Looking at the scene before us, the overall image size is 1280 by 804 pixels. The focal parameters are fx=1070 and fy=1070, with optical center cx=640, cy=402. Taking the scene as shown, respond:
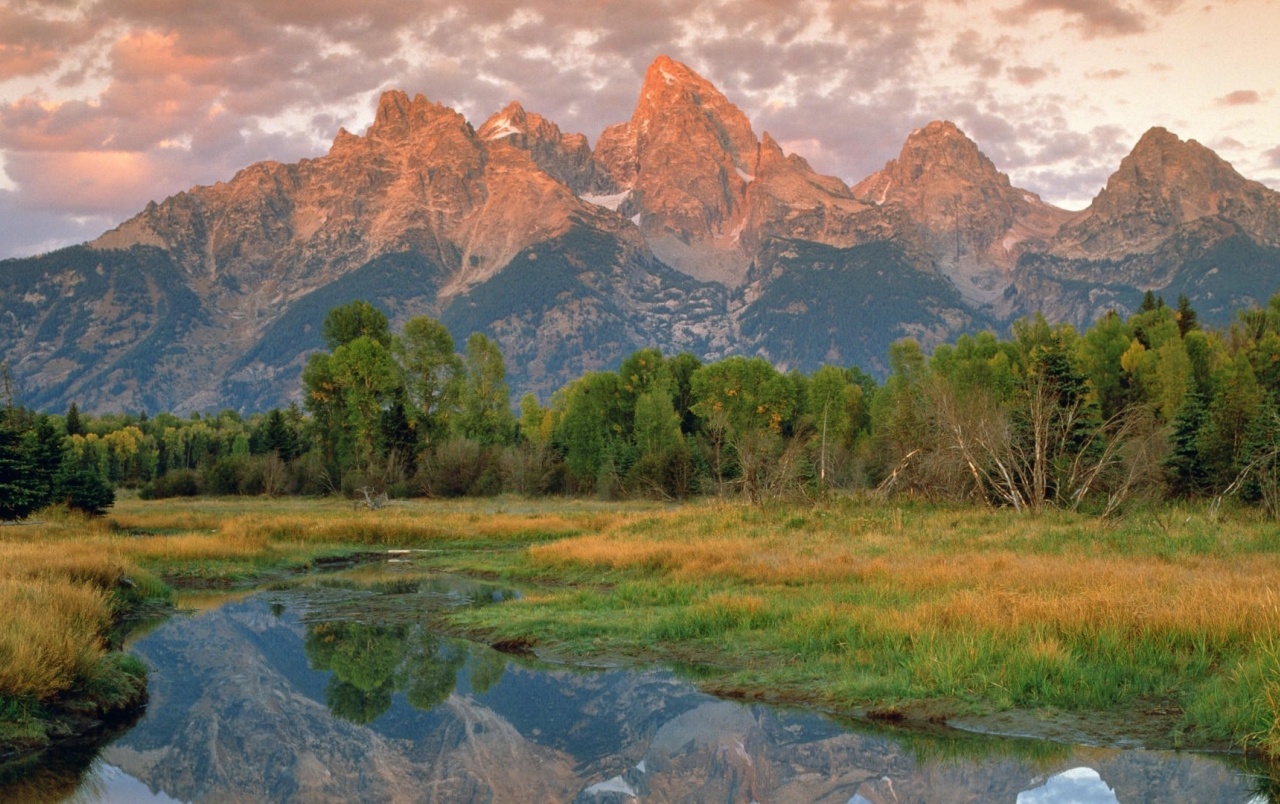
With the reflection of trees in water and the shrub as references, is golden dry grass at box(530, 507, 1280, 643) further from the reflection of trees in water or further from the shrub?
the shrub

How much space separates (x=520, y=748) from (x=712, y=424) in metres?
65.9

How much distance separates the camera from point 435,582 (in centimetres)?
3484

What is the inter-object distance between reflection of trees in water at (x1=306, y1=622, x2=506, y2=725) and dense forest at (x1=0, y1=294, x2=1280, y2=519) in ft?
74.8

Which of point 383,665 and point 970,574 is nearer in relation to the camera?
point 383,665

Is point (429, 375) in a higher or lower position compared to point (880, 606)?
higher

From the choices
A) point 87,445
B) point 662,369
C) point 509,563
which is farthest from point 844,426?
point 87,445

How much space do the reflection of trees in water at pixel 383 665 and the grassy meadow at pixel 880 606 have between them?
127cm

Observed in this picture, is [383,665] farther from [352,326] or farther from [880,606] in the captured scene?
[352,326]

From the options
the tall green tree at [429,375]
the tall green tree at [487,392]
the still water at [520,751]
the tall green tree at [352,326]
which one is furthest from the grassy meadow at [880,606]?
the tall green tree at [487,392]

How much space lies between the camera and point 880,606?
805 inches

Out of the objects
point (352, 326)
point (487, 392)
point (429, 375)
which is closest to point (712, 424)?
point (429, 375)

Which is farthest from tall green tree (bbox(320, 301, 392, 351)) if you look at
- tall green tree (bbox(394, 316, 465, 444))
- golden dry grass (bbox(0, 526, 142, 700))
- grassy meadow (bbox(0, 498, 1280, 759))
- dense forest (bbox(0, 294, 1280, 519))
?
golden dry grass (bbox(0, 526, 142, 700))

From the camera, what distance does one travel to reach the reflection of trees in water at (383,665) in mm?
18314

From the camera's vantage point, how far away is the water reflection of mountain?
12.9 metres
